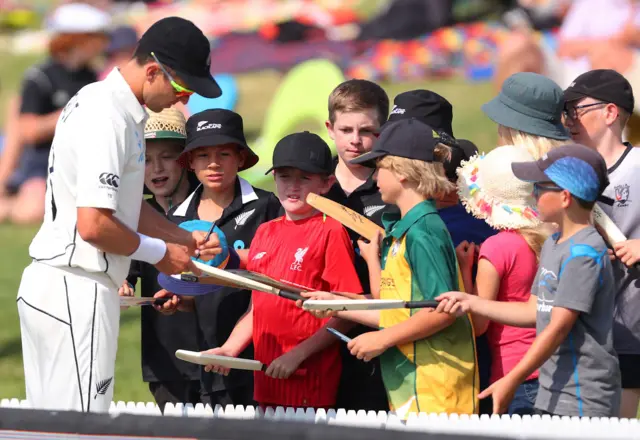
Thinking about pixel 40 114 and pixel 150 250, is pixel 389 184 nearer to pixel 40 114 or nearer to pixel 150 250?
pixel 150 250

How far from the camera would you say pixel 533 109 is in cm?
503

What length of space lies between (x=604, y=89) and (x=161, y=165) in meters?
2.32

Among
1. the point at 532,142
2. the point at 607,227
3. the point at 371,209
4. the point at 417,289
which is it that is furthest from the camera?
the point at 371,209

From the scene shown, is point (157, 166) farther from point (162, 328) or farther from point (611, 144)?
point (611, 144)

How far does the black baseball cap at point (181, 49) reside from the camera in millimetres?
4375

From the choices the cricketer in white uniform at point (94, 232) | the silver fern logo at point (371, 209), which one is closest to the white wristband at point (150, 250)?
the cricketer in white uniform at point (94, 232)

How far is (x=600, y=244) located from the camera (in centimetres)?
432

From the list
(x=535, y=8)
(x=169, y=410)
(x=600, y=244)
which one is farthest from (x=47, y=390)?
(x=535, y=8)

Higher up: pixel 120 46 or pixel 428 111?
pixel 120 46

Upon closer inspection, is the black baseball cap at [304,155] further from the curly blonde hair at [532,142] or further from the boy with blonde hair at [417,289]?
the curly blonde hair at [532,142]

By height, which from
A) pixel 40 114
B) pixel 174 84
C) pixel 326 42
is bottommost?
pixel 174 84

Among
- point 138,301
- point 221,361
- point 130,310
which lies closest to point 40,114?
point 130,310

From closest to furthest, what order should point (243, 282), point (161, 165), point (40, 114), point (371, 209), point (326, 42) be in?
point (243, 282), point (371, 209), point (161, 165), point (40, 114), point (326, 42)

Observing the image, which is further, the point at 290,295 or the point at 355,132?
the point at 355,132
